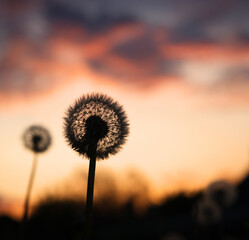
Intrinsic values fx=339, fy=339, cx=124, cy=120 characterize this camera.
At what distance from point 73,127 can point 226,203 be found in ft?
28.6

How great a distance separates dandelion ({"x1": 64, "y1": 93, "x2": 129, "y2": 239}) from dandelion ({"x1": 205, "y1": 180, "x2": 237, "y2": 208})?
7951 millimetres

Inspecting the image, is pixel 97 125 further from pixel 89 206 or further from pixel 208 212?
pixel 208 212

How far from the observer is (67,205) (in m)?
53.5

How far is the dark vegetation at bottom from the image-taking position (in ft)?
29.0

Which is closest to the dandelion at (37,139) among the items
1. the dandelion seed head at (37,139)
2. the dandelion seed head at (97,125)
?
the dandelion seed head at (37,139)

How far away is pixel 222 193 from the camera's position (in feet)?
38.7

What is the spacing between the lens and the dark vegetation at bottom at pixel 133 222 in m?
8.84

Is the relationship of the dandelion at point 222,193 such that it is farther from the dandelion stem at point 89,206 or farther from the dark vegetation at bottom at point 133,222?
the dandelion stem at point 89,206

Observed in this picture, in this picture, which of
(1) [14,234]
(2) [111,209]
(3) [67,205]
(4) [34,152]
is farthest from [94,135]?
(2) [111,209]

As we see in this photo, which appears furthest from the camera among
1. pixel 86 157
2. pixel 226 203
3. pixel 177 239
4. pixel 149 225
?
pixel 149 225

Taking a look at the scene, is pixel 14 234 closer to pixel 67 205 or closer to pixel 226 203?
pixel 226 203

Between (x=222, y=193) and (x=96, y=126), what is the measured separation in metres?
8.63

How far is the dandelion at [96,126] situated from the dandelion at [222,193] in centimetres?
795

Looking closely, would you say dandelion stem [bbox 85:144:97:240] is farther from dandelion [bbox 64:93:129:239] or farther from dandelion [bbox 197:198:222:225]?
dandelion [bbox 197:198:222:225]
